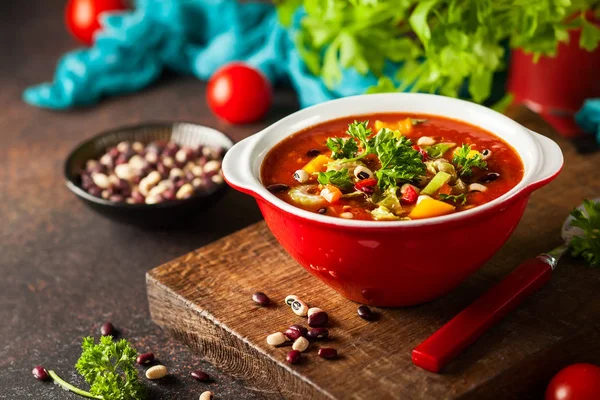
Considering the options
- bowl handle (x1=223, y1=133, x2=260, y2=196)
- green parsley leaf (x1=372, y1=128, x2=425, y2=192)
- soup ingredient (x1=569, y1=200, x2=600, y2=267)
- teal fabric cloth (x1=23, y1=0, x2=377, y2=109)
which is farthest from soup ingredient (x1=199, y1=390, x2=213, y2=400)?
teal fabric cloth (x1=23, y1=0, x2=377, y2=109)

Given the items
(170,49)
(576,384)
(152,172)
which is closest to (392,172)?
(576,384)

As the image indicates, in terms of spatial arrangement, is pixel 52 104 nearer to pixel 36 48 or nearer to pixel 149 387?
pixel 36 48

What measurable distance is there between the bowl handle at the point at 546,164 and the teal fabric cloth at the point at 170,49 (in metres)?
2.02

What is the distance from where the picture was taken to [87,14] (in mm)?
5125

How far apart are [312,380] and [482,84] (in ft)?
5.43

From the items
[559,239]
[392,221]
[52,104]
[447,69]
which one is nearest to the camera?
[392,221]

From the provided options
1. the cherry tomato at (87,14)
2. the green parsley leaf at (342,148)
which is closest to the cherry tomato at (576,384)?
the green parsley leaf at (342,148)

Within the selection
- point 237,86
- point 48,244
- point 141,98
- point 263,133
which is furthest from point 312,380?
point 141,98

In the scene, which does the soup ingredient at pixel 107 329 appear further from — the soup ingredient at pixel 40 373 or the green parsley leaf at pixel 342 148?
the green parsley leaf at pixel 342 148

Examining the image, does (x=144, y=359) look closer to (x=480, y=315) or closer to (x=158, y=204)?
(x=158, y=204)

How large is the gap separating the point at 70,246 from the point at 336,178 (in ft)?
4.73

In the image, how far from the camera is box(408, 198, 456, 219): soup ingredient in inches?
86.3

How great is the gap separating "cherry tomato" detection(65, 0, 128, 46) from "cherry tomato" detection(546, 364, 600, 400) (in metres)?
3.84

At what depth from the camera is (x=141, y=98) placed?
4.56 m
